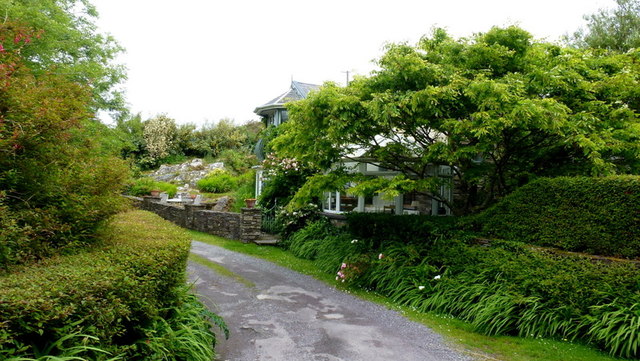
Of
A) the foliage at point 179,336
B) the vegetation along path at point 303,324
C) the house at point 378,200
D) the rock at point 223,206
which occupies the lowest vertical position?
the vegetation along path at point 303,324

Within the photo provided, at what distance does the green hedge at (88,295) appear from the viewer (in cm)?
232

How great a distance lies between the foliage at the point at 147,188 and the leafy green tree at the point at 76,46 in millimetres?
4761

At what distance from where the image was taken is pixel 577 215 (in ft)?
19.1

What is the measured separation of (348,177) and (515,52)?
13.4 ft

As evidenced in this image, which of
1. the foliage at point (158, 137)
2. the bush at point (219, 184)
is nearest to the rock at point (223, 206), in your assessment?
the bush at point (219, 184)

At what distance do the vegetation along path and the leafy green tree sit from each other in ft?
20.7

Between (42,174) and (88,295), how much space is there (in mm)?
1778

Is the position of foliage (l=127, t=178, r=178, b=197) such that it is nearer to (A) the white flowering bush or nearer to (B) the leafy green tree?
(B) the leafy green tree

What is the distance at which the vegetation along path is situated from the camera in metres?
4.92

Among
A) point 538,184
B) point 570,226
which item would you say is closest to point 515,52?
point 538,184

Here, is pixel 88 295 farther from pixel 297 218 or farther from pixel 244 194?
pixel 244 194

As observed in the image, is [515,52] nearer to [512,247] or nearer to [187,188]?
[512,247]

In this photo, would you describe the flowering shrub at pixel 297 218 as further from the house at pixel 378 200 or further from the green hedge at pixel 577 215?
the green hedge at pixel 577 215

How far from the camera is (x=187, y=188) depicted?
25.3 m
